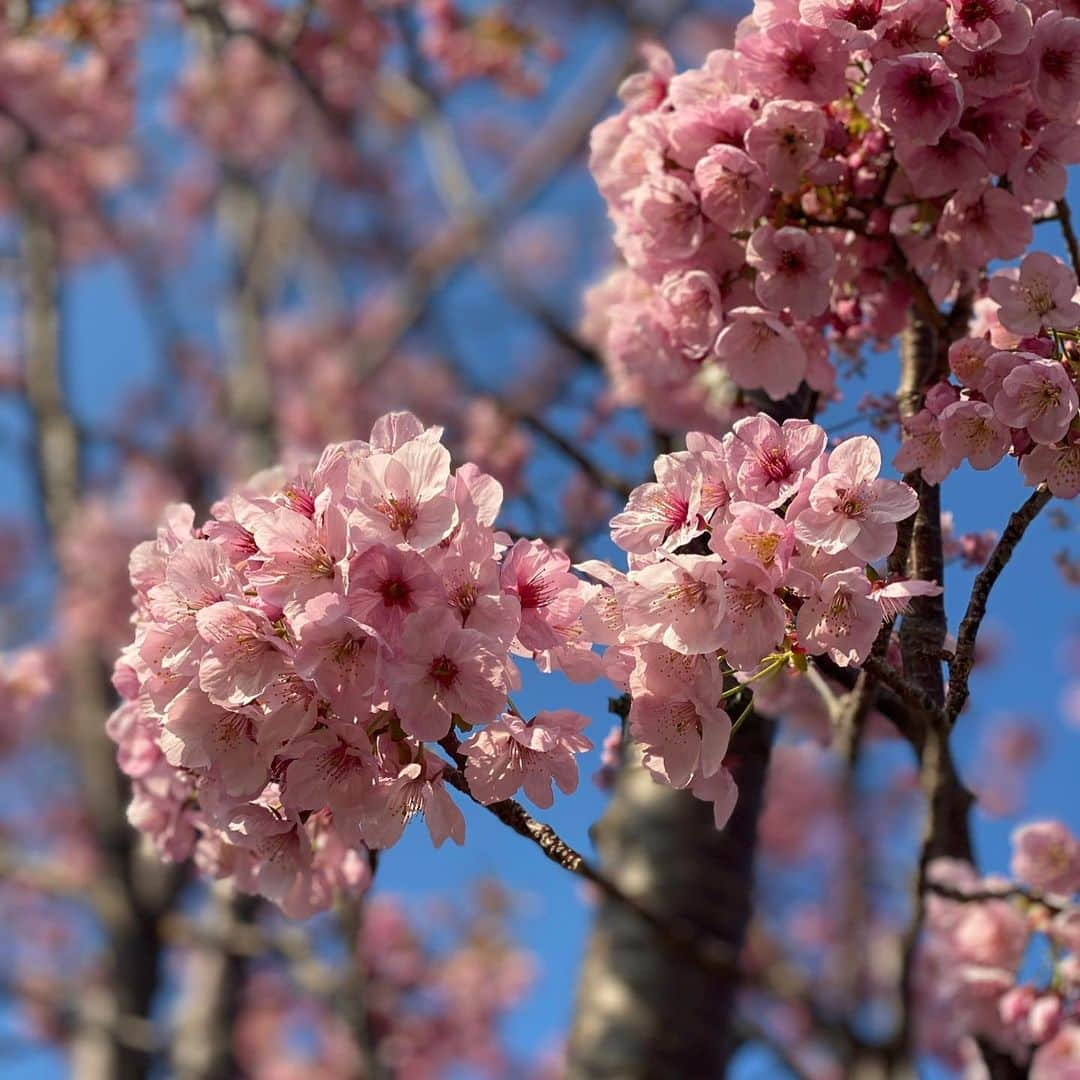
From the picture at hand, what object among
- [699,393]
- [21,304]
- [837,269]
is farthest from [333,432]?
[837,269]

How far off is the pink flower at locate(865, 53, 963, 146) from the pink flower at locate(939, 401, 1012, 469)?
1.41ft

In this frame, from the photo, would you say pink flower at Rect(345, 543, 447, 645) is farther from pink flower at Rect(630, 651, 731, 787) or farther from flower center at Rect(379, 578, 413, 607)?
pink flower at Rect(630, 651, 731, 787)

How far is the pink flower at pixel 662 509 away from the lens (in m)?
1.14

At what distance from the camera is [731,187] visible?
4.99ft

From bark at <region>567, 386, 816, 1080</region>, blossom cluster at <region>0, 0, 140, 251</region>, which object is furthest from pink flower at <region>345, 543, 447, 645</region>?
blossom cluster at <region>0, 0, 140, 251</region>

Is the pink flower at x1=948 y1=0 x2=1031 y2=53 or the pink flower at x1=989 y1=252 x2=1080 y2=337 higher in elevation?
the pink flower at x1=948 y1=0 x2=1031 y2=53

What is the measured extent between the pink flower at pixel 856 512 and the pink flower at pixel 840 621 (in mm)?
31

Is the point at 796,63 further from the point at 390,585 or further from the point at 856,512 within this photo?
the point at 390,585

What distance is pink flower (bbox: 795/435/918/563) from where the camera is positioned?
3.46 feet

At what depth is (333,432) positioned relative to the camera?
270 inches

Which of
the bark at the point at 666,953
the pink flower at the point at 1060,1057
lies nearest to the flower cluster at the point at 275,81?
the bark at the point at 666,953

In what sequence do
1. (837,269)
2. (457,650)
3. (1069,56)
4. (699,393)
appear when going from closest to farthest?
1. (457,650)
2. (1069,56)
3. (837,269)
4. (699,393)

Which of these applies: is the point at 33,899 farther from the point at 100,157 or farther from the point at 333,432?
the point at 100,157

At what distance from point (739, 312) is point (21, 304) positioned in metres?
6.22
